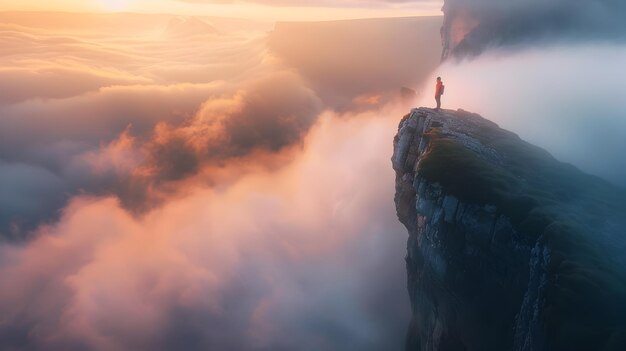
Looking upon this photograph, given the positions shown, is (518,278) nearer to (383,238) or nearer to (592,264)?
(592,264)

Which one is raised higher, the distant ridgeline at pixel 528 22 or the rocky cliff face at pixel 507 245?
the distant ridgeline at pixel 528 22

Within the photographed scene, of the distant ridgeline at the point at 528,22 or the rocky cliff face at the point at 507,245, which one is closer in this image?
the rocky cliff face at the point at 507,245

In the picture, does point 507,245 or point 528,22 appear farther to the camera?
point 528,22

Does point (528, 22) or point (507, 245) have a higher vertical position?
point (528, 22)

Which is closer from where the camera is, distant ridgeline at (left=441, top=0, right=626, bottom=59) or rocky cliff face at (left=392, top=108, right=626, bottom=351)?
rocky cliff face at (left=392, top=108, right=626, bottom=351)
